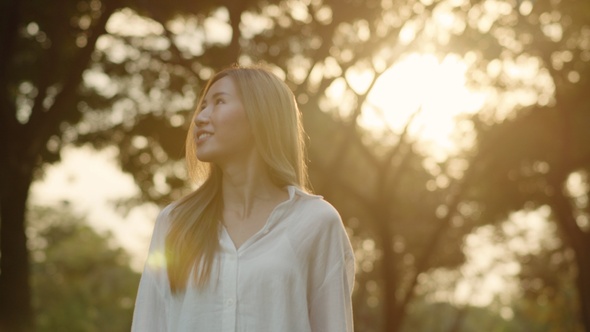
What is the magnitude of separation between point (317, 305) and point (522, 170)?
1804 centimetres

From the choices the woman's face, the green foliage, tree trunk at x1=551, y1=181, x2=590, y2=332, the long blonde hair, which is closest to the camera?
the long blonde hair

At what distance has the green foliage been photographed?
54.5 m

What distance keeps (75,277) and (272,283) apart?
57.5 m

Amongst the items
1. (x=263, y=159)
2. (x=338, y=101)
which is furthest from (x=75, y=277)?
(x=263, y=159)

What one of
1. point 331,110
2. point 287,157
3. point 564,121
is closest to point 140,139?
point 331,110

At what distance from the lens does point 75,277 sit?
59.9m

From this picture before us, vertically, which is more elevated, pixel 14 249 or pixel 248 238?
pixel 248 238

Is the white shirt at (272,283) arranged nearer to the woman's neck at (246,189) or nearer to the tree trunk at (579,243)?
the woman's neck at (246,189)

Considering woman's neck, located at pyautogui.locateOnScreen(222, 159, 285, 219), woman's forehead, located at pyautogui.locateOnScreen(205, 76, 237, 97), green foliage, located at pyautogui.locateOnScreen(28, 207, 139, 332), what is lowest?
green foliage, located at pyautogui.locateOnScreen(28, 207, 139, 332)

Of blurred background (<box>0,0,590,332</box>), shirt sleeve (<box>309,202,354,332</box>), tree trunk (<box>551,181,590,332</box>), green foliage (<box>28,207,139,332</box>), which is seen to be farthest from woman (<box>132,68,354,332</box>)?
green foliage (<box>28,207,139,332</box>)

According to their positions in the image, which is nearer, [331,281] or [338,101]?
[331,281]

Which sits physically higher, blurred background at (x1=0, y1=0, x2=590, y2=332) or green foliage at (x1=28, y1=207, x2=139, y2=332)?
blurred background at (x1=0, y1=0, x2=590, y2=332)

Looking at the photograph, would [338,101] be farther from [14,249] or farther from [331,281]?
[331,281]

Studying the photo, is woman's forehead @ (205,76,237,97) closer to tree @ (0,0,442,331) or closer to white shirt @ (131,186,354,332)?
white shirt @ (131,186,354,332)
